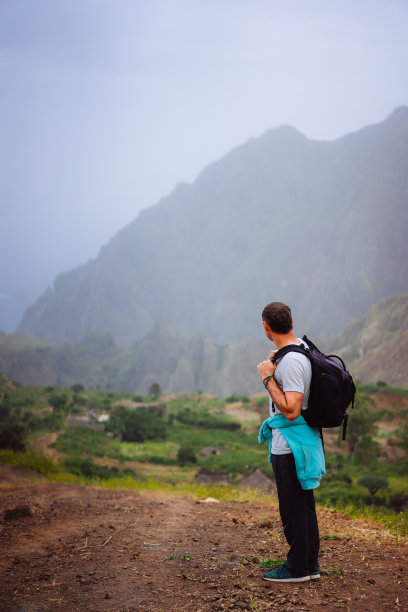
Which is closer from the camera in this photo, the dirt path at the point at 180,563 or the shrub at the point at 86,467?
the dirt path at the point at 180,563

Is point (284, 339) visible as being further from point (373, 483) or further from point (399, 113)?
point (399, 113)

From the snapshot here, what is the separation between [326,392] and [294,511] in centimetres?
99

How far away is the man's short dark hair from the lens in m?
3.70

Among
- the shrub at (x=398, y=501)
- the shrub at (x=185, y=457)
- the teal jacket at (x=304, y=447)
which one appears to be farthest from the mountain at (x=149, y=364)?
the teal jacket at (x=304, y=447)

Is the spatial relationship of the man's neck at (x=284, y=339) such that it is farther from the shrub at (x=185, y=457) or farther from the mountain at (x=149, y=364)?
the mountain at (x=149, y=364)

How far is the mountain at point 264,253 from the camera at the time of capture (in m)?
137

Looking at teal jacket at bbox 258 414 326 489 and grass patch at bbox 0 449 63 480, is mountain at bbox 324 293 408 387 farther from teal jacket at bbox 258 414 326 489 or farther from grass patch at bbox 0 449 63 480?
teal jacket at bbox 258 414 326 489

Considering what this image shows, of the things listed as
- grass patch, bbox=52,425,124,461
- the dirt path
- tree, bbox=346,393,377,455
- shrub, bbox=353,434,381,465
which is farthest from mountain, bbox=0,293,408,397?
Answer: the dirt path

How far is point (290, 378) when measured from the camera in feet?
11.5

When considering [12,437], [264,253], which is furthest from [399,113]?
[12,437]

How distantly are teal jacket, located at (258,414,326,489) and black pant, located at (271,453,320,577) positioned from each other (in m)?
0.08

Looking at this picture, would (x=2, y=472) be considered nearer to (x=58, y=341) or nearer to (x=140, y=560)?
(x=140, y=560)

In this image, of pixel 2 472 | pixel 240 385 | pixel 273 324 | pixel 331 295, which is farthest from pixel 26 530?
pixel 331 295

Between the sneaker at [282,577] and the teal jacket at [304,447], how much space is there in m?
0.78
